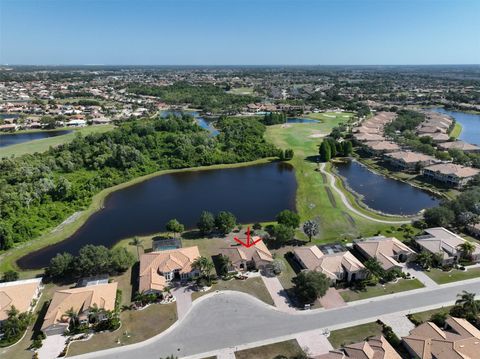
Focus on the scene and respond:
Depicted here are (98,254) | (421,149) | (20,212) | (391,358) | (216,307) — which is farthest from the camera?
(421,149)

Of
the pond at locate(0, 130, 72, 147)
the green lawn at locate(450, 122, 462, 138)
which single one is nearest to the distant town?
the pond at locate(0, 130, 72, 147)

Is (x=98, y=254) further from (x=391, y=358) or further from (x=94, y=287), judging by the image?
(x=391, y=358)

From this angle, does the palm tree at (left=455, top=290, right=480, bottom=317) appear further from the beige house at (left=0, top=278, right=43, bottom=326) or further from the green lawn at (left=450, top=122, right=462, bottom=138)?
the green lawn at (left=450, top=122, right=462, bottom=138)

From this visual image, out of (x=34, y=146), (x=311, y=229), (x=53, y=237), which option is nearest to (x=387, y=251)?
(x=311, y=229)

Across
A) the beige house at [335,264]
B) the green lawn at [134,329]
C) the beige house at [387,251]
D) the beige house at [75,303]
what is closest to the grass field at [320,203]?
the beige house at [387,251]

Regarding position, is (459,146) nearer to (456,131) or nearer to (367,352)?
(456,131)

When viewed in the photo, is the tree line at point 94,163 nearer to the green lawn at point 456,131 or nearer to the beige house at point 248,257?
the beige house at point 248,257

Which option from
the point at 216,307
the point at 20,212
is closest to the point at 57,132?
the point at 20,212

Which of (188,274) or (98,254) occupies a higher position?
(98,254)
